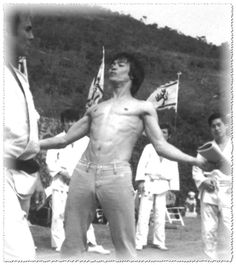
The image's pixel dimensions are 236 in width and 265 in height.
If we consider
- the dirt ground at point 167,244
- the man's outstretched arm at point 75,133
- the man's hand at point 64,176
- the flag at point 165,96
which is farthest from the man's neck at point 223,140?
the flag at point 165,96

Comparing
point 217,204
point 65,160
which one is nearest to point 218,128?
point 217,204

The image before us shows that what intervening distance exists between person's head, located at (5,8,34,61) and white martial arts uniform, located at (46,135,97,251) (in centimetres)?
390

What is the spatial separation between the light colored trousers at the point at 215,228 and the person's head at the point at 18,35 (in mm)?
3342

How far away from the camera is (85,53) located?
37.4m

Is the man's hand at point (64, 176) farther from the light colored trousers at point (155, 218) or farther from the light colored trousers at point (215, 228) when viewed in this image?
the light colored trousers at point (215, 228)

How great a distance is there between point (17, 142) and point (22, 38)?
636mm

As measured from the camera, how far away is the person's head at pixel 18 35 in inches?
138

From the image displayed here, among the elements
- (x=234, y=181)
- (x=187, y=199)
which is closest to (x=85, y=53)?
(x=187, y=199)

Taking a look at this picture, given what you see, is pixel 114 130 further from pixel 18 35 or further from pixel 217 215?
pixel 217 215

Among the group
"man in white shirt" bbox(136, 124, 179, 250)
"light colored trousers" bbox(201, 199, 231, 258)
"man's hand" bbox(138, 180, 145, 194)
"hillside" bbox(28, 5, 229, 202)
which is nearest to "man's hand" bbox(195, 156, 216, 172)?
"light colored trousers" bbox(201, 199, 231, 258)

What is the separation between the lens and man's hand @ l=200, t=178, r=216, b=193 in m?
6.27

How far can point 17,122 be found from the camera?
3.35 metres

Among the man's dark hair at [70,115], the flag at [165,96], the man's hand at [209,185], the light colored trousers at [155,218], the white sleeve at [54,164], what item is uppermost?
the flag at [165,96]

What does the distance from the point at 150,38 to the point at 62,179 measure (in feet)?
130
